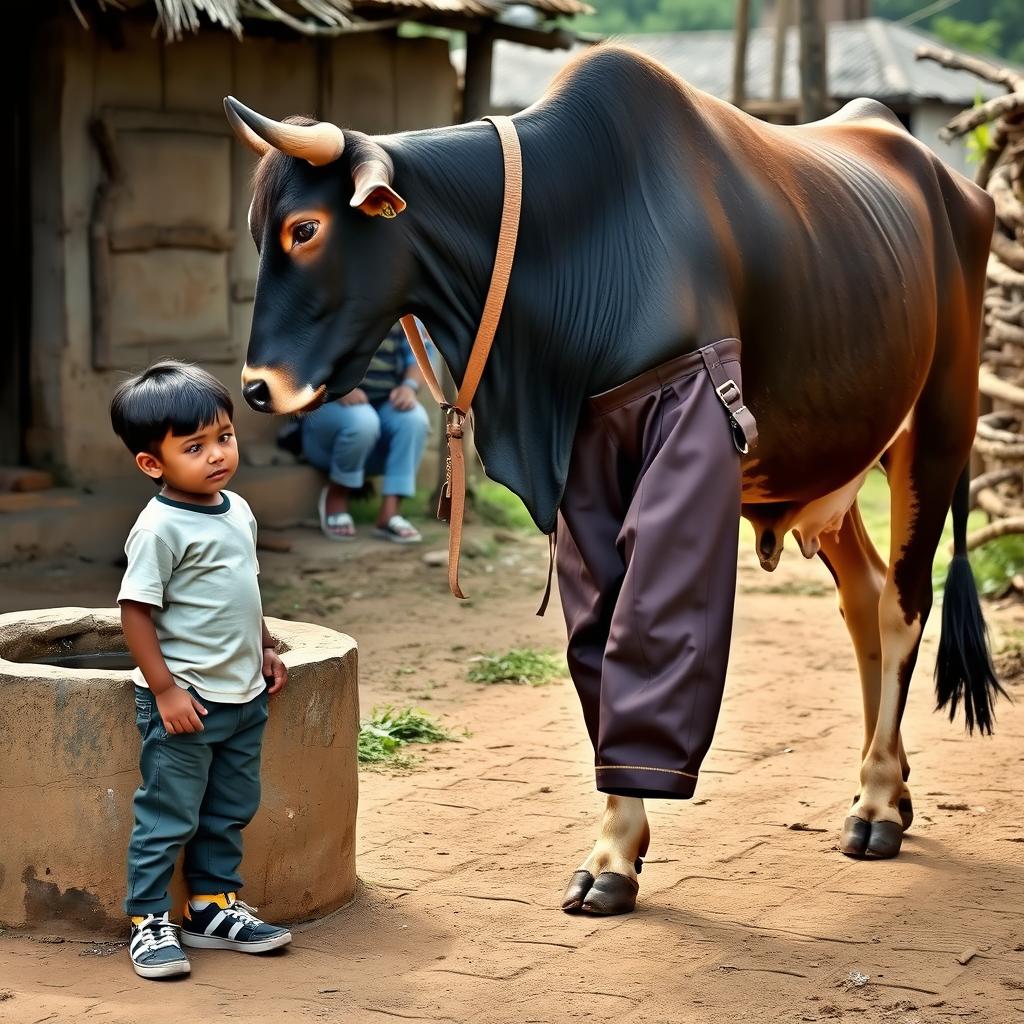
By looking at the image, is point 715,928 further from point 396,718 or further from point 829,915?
point 396,718

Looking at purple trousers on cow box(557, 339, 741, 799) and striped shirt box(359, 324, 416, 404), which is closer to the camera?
purple trousers on cow box(557, 339, 741, 799)

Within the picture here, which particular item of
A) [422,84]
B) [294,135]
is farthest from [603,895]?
[422,84]

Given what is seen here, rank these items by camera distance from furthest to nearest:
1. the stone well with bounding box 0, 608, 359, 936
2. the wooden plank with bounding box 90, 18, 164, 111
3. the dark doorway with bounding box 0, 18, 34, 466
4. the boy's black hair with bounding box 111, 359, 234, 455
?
the dark doorway with bounding box 0, 18, 34, 466 → the wooden plank with bounding box 90, 18, 164, 111 → the stone well with bounding box 0, 608, 359, 936 → the boy's black hair with bounding box 111, 359, 234, 455

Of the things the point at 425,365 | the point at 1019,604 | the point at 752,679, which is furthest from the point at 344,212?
the point at 1019,604

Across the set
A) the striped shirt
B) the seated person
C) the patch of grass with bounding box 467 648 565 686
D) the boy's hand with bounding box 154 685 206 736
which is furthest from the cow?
the striped shirt

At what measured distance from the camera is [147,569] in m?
3.34

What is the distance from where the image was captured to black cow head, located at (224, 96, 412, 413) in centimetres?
341

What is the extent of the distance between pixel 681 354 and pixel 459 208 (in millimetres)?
571

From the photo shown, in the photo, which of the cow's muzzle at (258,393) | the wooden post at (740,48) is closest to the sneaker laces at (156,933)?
the cow's muzzle at (258,393)

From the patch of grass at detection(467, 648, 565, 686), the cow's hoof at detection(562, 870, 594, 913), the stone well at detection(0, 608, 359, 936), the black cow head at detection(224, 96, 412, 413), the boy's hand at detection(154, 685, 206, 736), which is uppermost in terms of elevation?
the black cow head at detection(224, 96, 412, 413)

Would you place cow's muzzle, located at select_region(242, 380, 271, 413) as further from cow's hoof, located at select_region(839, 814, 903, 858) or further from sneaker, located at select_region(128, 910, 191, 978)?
cow's hoof, located at select_region(839, 814, 903, 858)

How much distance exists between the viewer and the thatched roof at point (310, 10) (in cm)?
700

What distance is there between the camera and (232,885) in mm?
3516

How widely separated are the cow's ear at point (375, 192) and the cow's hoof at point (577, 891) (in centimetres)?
158
